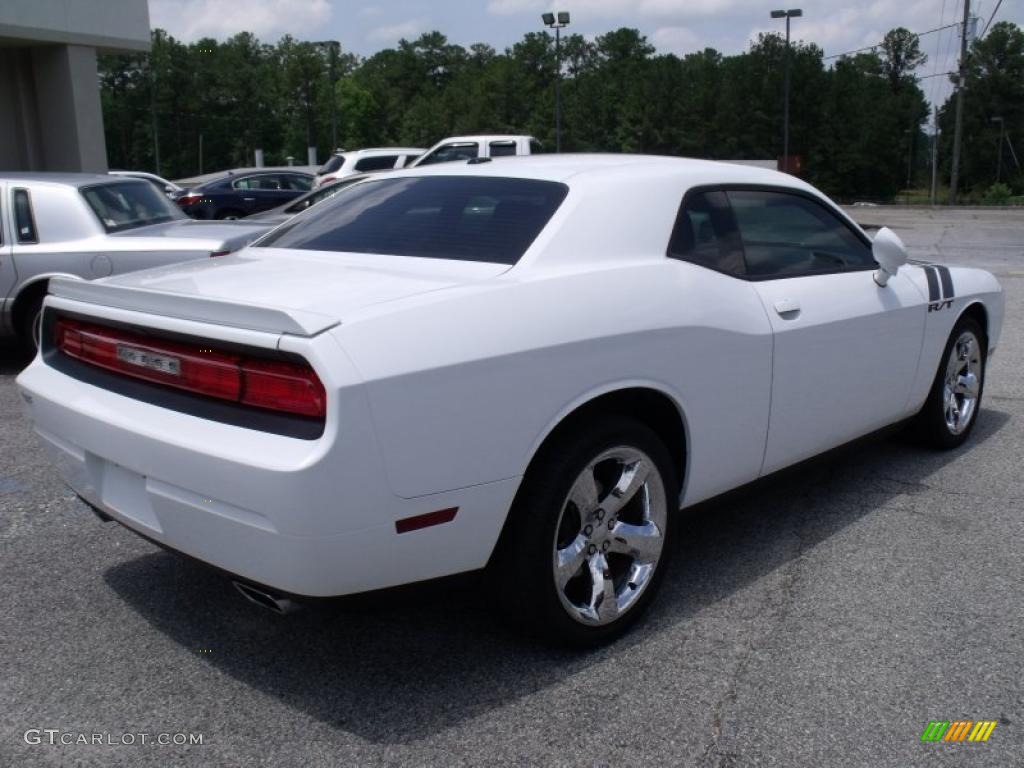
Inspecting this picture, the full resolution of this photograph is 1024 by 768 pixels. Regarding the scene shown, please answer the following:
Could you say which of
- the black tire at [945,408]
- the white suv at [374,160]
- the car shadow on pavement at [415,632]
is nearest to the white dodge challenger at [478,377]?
the car shadow on pavement at [415,632]

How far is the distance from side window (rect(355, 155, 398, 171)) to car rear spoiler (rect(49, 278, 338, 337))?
18249 mm

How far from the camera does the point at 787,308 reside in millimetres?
3844

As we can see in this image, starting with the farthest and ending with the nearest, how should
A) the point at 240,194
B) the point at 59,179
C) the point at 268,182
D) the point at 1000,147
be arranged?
the point at 1000,147 < the point at 268,182 < the point at 240,194 < the point at 59,179

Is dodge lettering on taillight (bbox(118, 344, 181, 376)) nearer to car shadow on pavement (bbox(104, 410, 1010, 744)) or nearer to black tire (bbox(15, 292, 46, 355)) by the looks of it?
car shadow on pavement (bbox(104, 410, 1010, 744))

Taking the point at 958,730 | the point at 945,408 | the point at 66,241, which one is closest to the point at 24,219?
the point at 66,241

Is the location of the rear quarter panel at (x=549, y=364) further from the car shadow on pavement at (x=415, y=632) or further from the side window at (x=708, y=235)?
the car shadow on pavement at (x=415, y=632)

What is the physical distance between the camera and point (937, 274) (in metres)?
4.92

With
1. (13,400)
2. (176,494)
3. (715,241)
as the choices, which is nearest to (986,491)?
(715,241)

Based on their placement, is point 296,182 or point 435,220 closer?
point 435,220

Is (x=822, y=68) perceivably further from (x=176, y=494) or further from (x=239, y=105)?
(x=176, y=494)

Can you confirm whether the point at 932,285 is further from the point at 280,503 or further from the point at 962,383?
the point at 280,503

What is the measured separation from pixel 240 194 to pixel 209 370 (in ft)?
68.7

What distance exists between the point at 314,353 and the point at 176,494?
24.0 inches

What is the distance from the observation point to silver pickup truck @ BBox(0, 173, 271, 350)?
24.1 feet
